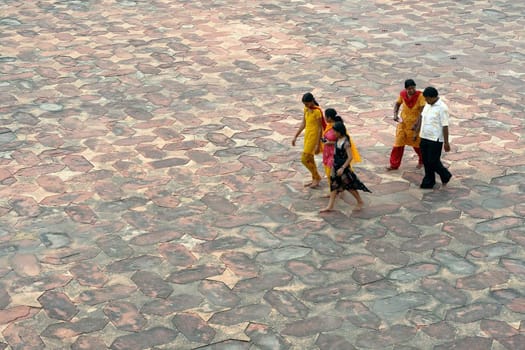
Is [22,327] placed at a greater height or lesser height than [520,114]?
lesser

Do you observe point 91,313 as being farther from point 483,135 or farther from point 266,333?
point 483,135

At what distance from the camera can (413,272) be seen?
8.09 meters

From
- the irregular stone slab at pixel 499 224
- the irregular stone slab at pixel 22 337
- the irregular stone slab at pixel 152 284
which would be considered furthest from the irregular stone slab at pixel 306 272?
the irregular stone slab at pixel 22 337

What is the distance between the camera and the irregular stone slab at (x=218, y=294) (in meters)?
7.67

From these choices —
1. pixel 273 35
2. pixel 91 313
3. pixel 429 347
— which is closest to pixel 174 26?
pixel 273 35

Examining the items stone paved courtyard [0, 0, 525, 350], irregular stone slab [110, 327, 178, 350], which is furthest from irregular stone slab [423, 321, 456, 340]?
irregular stone slab [110, 327, 178, 350]

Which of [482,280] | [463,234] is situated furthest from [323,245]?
[482,280]

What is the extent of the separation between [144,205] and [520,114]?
5.43m

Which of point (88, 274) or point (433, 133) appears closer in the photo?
point (88, 274)

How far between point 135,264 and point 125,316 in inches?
34.2

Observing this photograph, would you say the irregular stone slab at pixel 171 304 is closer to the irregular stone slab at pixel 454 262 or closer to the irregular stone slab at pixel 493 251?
the irregular stone slab at pixel 454 262

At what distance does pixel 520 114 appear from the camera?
11.6 meters

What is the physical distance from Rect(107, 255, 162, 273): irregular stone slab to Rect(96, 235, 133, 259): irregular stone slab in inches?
4.4

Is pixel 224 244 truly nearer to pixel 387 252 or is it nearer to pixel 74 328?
pixel 387 252
